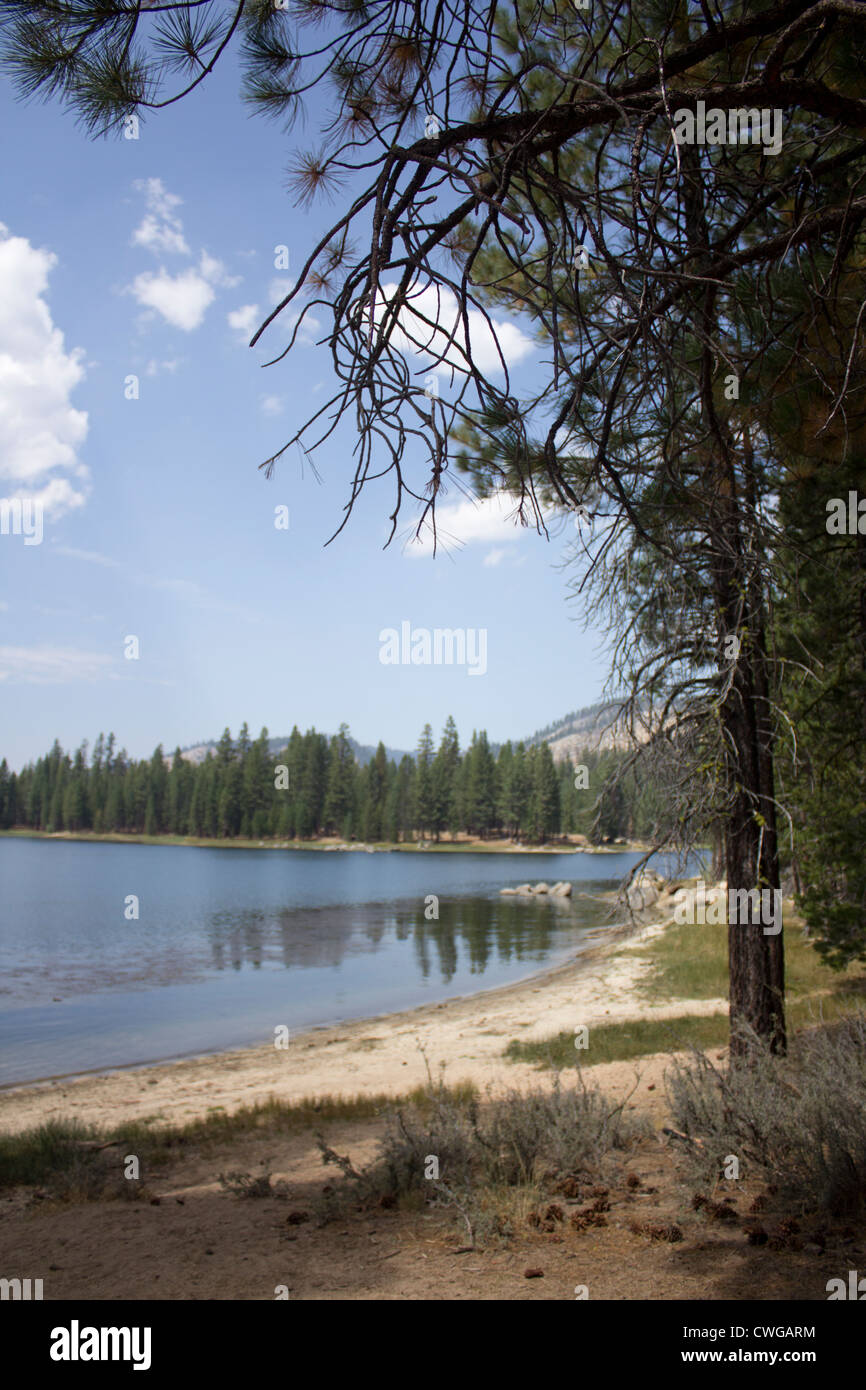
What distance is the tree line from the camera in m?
103

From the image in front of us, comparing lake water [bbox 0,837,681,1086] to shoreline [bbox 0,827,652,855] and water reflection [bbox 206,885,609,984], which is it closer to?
water reflection [bbox 206,885,609,984]

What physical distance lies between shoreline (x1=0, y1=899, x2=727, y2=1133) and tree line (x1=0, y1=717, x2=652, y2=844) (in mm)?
78697

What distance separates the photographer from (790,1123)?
4273 millimetres

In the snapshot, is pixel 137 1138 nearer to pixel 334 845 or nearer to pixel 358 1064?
pixel 358 1064

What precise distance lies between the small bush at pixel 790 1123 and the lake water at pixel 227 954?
6.79 ft

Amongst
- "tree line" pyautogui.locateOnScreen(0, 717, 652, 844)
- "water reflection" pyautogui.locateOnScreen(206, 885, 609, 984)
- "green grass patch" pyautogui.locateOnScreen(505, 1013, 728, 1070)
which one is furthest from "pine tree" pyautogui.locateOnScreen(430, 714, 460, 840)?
"green grass patch" pyautogui.locateOnScreen(505, 1013, 728, 1070)

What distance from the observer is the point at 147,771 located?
377ft

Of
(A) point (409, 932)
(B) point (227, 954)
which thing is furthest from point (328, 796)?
(B) point (227, 954)

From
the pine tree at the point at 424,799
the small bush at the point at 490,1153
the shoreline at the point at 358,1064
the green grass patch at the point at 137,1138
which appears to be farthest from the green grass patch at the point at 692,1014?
the pine tree at the point at 424,799

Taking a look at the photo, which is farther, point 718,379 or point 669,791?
point 669,791

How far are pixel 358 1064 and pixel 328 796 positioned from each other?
96.6m
